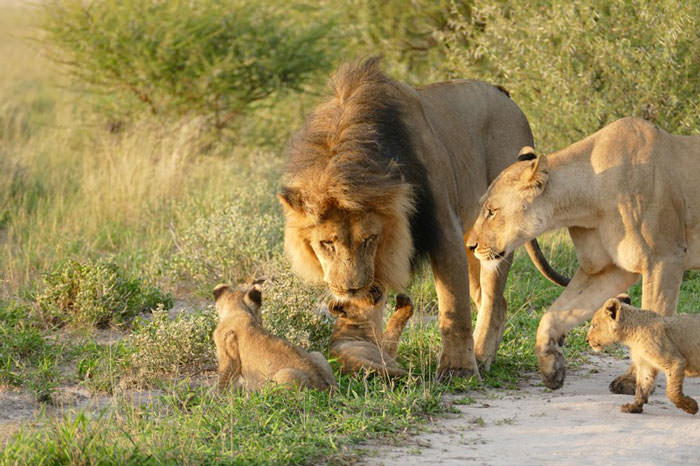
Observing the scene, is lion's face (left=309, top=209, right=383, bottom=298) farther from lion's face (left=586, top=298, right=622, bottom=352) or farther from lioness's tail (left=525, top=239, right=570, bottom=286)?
lioness's tail (left=525, top=239, right=570, bottom=286)

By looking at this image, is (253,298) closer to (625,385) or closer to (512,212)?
(512,212)

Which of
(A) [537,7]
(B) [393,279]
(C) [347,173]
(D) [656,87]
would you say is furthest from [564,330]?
(A) [537,7]

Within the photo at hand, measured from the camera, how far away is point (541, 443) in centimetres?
468

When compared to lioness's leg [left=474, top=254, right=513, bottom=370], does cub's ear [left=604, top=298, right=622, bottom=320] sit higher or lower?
higher

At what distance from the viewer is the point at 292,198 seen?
5242mm

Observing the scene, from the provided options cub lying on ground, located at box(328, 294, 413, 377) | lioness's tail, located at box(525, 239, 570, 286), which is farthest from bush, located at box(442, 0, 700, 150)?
cub lying on ground, located at box(328, 294, 413, 377)

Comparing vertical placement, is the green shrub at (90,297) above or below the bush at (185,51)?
below

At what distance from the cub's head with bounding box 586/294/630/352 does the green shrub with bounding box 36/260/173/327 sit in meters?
3.33

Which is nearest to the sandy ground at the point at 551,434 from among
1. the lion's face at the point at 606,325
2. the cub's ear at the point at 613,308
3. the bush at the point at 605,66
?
the lion's face at the point at 606,325

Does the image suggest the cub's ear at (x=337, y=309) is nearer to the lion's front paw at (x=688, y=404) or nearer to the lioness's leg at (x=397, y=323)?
the lioness's leg at (x=397, y=323)

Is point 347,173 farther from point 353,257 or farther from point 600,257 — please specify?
point 600,257

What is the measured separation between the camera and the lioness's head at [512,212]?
228 inches

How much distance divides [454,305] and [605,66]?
464cm

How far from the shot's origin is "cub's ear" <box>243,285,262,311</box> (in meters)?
5.77
